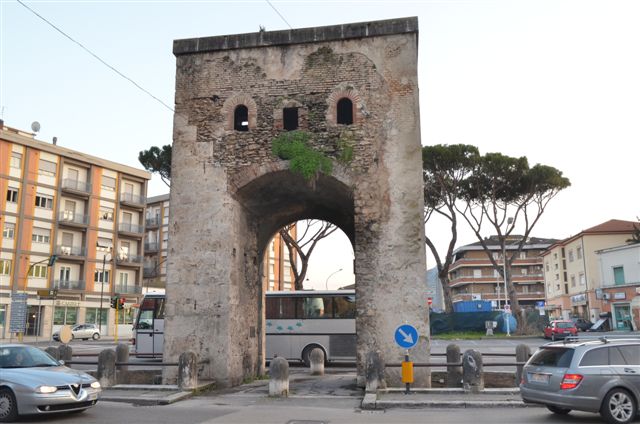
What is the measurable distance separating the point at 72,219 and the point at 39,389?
141ft

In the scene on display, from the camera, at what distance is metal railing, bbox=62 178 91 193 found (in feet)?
156

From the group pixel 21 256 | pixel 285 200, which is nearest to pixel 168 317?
pixel 285 200

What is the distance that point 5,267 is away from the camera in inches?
1688

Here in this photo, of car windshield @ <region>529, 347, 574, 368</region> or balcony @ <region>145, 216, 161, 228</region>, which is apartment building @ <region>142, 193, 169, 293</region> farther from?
car windshield @ <region>529, 347, 574, 368</region>

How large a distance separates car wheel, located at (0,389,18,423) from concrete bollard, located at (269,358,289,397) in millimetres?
5215

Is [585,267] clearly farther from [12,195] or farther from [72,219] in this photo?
[12,195]

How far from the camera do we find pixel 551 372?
8953 millimetres

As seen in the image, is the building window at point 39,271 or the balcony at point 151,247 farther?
the balcony at point 151,247

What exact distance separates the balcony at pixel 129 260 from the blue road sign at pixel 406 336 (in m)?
45.4

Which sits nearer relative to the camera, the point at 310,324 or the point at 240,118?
the point at 240,118

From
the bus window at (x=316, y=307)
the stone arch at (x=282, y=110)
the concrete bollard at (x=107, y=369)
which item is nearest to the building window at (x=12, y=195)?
the bus window at (x=316, y=307)

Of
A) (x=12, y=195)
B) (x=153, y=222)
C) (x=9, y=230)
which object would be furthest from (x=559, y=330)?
(x=153, y=222)

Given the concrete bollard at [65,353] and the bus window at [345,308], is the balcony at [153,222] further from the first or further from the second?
the concrete bollard at [65,353]

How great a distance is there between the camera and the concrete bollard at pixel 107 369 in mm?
13258
